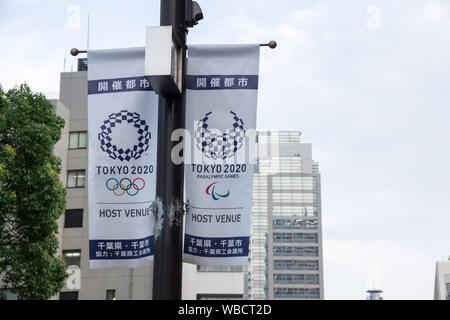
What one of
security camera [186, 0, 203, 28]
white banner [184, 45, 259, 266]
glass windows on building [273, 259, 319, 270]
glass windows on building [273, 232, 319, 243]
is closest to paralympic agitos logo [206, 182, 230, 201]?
white banner [184, 45, 259, 266]

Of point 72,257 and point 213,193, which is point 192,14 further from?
point 72,257

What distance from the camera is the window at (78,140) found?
51.5 m

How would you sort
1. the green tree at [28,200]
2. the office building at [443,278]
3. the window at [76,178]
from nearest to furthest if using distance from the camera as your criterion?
the green tree at [28,200], the window at [76,178], the office building at [443,278]

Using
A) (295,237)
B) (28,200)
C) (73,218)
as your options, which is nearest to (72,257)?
(73,218)

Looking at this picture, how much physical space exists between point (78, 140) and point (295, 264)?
14408 cm

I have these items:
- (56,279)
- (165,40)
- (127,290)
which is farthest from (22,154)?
(127,290)

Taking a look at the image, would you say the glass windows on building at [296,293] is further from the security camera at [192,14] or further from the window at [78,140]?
the security camera at [192,14]

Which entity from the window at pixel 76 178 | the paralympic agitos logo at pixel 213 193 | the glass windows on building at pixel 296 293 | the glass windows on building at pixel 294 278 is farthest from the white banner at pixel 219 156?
the glass windows on building at pixel 294 278

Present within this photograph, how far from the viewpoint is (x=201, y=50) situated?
6.02 metres

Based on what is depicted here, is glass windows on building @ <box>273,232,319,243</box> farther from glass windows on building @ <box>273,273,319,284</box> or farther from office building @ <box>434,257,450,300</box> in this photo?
office building @ <box>434,257,450,300</box>

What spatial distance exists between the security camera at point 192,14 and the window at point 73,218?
45.5 metres

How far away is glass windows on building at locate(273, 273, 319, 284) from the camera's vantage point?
182 m

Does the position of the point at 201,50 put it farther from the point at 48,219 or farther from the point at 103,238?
the point at 48,219
